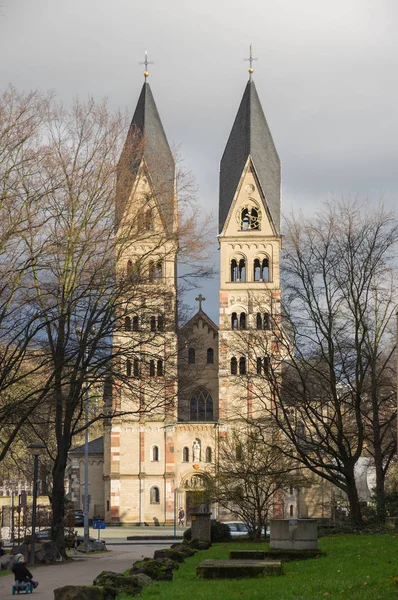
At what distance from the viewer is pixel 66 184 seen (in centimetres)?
2888

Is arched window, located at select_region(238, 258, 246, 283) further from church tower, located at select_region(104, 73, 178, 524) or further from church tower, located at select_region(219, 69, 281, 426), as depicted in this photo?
church tower, located at select_region(104, 73, 178, 524)

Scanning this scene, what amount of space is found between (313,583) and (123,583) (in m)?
3.58

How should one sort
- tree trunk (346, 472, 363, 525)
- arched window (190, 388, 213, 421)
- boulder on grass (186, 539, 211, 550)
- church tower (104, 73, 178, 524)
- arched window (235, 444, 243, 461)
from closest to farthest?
church tower (104, 73, 178, 524), boulder on grass (186, 539, 211, 550), tree trunk (346, 472, 363, 525), arched window (235, 444, 243, 461), arched window (190, 388, 213, 421)

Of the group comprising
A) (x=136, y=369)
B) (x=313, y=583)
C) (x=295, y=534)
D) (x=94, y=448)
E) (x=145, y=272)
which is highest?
(x=145, y=272)

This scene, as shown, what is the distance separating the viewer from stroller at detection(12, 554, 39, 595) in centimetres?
1984

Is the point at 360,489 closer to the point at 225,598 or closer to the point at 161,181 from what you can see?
the point at 161,181

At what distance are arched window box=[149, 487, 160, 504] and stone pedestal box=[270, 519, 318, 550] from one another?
47.8 metres

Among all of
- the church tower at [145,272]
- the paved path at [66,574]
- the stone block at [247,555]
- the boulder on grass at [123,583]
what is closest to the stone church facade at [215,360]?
the church tower at [145,272]

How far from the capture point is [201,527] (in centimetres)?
3609

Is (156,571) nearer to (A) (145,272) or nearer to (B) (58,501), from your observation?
(A) (145,272)

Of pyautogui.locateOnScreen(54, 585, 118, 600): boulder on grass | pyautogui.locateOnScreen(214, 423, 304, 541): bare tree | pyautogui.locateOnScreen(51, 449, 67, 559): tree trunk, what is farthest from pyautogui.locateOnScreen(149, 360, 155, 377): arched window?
pyautogui.locateOnScreen(54, 585, 118, 600): boulder on grass

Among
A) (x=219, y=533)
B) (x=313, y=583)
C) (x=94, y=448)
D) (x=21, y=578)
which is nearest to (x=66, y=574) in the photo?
(x=21, y=578)

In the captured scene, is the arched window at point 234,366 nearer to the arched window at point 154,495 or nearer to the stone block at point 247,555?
the arched window at point 154,495

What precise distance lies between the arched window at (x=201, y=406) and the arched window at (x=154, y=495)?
588 centimetres
